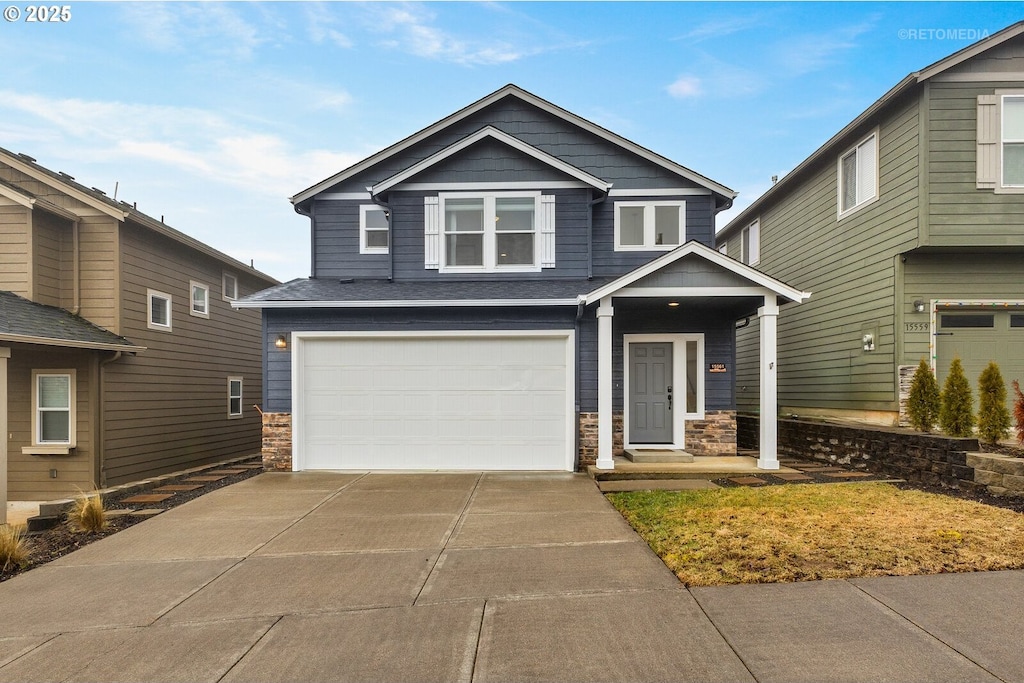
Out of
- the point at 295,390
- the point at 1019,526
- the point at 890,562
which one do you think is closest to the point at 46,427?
the point at 295,390

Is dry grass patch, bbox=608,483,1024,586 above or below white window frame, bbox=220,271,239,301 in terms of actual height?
below

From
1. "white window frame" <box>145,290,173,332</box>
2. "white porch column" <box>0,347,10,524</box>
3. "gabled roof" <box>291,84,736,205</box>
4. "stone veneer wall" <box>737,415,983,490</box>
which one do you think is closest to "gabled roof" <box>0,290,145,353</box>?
"white porch column" <box>0,347,10,524</box>

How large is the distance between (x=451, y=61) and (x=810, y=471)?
1448 centimetres

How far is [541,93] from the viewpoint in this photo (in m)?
11.5

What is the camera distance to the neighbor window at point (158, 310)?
38.3 ft

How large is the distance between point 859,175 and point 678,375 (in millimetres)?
5278

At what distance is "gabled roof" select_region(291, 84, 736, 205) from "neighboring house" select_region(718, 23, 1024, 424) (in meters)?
2.63

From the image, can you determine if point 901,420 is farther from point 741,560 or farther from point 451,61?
point 451,61

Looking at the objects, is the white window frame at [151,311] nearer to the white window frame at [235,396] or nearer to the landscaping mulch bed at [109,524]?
the white window frame at [235,396]

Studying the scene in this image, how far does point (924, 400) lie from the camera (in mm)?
8227

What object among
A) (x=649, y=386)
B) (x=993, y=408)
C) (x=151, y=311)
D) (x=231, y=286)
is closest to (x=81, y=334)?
(x=151, y=311)

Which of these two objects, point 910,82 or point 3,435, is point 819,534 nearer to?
point 910,82

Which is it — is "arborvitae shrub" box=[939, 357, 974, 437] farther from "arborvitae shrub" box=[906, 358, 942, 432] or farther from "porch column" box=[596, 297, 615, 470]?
"porch column" box=[596, 297, 615, 470]

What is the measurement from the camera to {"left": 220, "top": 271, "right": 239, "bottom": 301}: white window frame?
14609 millimetres
